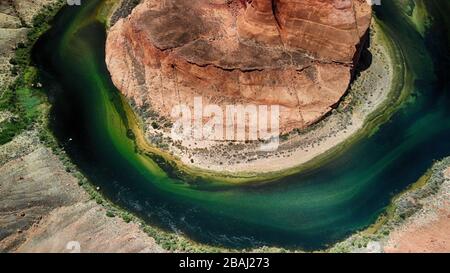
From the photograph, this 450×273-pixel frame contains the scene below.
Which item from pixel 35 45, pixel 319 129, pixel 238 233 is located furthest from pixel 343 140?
pixel 35 45

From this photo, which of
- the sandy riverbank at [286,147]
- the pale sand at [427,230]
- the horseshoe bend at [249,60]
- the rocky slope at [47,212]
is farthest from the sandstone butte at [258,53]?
the pale sand at [427,230]

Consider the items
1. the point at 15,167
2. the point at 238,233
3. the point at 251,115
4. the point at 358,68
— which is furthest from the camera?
the point at 358,68

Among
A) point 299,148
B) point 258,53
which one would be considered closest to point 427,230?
point 299,148

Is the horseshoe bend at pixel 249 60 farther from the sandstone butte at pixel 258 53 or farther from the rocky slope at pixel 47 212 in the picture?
the rocky slope at pixel 47 212

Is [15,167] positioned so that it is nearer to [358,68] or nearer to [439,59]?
[358,68]

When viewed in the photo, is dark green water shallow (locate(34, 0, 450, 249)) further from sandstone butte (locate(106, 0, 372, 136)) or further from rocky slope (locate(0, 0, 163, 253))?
sandstone butte (locate(106, 0, 372, 136))

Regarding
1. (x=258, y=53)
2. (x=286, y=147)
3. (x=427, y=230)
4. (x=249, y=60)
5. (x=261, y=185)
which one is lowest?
(x=427, y=230)

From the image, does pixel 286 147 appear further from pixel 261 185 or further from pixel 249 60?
pixel 249 60
